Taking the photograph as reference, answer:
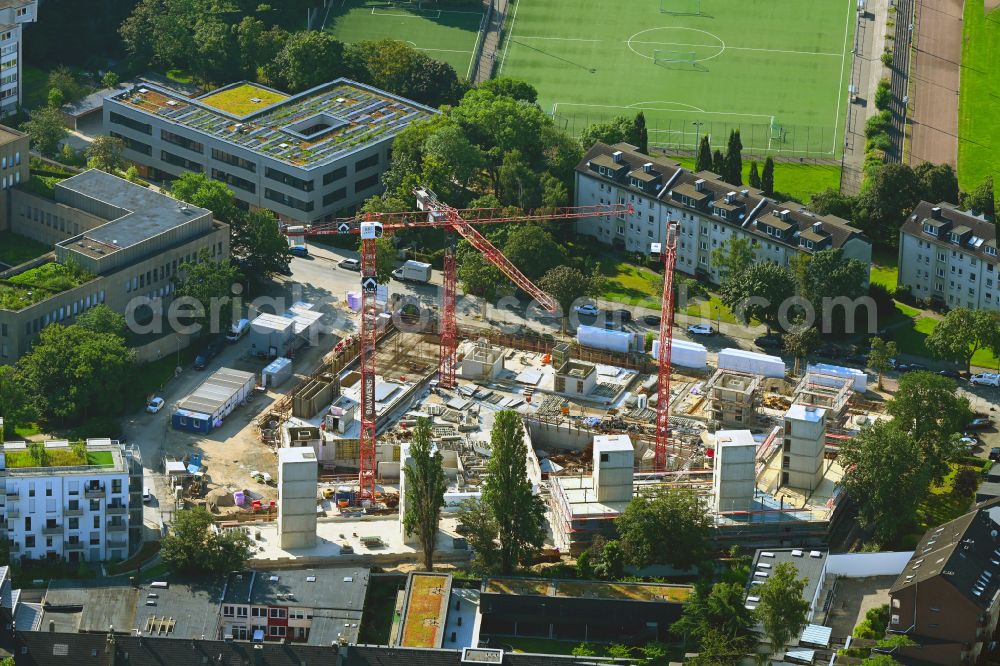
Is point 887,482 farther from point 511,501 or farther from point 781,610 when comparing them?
point 511,501

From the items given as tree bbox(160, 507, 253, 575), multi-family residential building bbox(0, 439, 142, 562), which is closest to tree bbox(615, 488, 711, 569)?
tree bbox(160, 507, 253, 575)

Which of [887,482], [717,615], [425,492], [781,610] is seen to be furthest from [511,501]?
[887,482]

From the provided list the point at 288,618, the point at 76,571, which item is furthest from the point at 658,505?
the point at 76,571

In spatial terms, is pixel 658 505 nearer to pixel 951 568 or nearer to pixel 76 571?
pixel 951 568

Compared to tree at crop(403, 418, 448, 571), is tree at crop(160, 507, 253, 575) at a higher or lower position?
lower

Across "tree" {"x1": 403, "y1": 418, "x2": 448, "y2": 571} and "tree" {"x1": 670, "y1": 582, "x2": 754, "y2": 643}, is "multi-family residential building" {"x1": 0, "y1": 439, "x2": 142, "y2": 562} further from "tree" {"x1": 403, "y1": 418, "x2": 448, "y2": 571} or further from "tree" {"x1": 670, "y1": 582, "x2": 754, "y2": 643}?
"tree" {"x1": 670, "y1": 582, "x2": 754, "y2": 643}

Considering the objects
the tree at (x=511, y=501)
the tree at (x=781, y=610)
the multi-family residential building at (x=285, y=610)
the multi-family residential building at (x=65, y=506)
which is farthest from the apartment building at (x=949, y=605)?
the multi-family residential building at (x=65, y=506)
